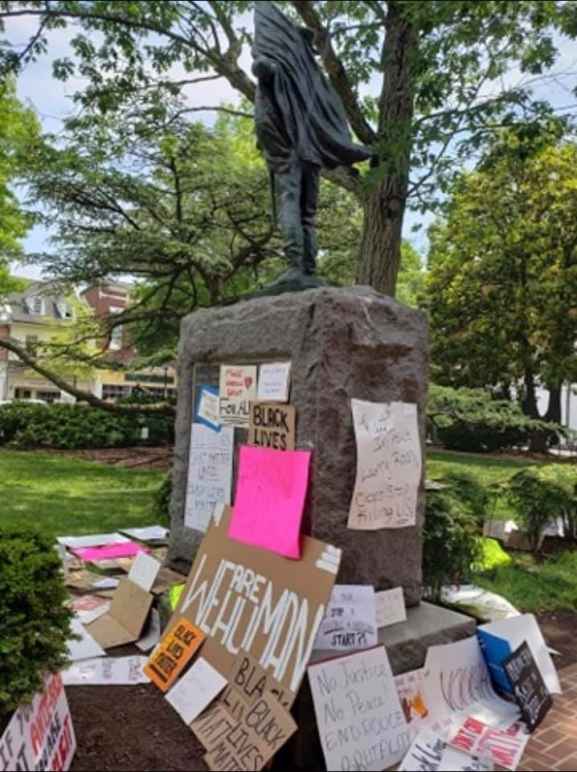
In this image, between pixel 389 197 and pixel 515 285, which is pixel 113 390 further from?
pixel 389 197

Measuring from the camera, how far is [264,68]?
123 inches

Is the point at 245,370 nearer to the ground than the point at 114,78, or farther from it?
nearer to the ground

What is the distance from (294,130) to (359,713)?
2793 millimetres

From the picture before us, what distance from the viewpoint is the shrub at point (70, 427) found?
42.9 feet

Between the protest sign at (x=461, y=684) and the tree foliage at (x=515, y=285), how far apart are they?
14.8m

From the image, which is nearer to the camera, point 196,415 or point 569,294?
point 196,415

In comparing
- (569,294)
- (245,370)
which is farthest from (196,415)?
(569,294)

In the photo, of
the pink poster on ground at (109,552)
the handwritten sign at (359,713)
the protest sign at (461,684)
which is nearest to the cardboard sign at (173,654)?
the handwritten sign at (359,713)

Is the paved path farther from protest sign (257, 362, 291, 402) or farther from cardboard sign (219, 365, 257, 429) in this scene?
cardboard sign (219, 365, 257, 429)

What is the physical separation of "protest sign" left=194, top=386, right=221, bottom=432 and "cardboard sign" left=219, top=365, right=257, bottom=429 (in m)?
0.05

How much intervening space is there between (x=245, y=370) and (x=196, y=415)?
Answer: 1.96 ft

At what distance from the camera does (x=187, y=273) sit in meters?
13.1

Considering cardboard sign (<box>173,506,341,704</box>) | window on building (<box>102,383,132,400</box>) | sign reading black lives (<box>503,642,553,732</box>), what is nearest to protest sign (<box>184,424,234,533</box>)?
cardboard sign (<box>173,506,341,704</box>)

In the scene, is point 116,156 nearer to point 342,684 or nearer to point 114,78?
point 114,78
